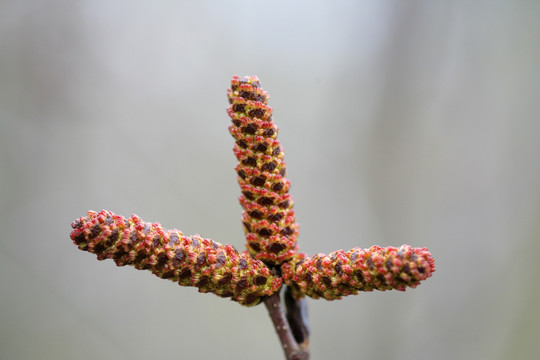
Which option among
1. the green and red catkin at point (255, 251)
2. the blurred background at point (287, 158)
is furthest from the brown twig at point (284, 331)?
the blurred background at point (287, 158)

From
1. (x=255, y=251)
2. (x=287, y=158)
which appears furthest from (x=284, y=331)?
(x=287, y=158)

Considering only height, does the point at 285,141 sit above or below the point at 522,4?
below

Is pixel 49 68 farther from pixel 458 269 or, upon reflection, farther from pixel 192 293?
pixel 458 269

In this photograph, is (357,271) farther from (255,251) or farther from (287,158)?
(287,158)

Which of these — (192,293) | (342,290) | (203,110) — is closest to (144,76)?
(203,110)

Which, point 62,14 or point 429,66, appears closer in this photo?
point 62,14

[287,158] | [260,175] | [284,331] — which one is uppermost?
[287,158]

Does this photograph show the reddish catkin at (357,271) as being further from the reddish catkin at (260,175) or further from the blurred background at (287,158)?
the blurred background at (287,158)
